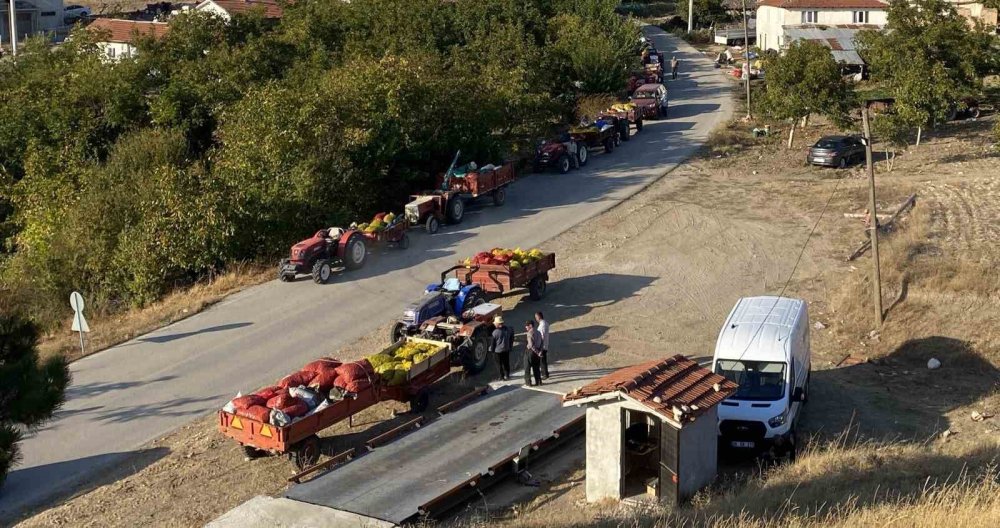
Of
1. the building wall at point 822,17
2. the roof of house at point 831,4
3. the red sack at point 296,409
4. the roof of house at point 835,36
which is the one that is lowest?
the red sack at point 296,409

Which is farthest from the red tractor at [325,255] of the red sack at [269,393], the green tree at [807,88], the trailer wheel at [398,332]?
the green tree at [807,88]

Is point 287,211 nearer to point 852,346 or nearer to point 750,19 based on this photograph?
point 852,346

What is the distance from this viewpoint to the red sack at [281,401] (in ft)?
53.3

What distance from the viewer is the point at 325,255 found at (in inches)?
1030

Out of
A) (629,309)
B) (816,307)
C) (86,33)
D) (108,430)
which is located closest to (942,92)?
(816,307)

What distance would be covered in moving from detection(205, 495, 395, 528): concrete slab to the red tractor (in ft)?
37.7

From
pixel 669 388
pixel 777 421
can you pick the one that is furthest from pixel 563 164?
pixel 669 388

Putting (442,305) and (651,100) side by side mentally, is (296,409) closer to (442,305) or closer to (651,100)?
(442,305)

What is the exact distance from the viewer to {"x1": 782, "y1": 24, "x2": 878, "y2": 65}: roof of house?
5794 cm

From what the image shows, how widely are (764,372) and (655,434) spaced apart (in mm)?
2884

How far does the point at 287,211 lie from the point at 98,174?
23.5 feet

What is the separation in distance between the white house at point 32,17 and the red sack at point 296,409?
73.7 meters

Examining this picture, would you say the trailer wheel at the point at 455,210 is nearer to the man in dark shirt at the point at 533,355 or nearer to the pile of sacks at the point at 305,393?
the man in dark shirt at the point at 533,355

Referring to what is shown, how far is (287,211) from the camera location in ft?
94.9
